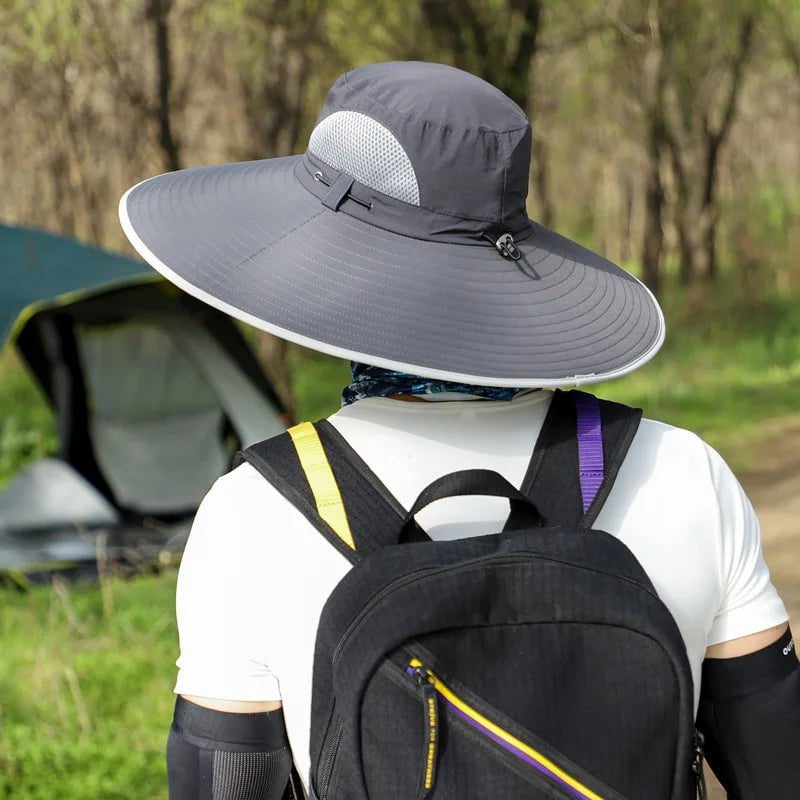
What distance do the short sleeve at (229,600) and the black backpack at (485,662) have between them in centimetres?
5

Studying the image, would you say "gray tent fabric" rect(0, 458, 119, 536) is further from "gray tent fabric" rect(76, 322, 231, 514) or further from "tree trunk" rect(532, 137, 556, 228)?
A: "tree trunk" rect(532, 137, 556, 228)

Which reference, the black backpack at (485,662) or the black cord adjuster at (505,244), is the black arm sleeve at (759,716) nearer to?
the black backpack at (485,662)

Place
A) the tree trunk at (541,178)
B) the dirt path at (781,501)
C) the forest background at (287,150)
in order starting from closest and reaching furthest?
the forest background at (287,150), the dirt path at (781,501), the tree trunk at (541,178)

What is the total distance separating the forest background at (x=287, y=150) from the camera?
4.41 metres

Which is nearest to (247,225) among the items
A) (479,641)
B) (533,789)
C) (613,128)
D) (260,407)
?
(479,641)

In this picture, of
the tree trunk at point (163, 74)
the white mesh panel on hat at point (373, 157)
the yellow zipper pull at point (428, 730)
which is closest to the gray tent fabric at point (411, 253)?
the white mesh panel on hat at point (373, 157)

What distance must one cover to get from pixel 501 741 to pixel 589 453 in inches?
12.3

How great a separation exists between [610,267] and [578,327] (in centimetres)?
19

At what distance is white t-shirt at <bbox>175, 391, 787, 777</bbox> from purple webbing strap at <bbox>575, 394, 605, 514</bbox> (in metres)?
0.03

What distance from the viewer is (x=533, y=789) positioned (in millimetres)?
1196

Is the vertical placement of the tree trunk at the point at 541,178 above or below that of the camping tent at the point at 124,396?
below

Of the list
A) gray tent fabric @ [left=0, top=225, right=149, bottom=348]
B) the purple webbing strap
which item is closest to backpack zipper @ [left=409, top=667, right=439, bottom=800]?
the purple webbing strap

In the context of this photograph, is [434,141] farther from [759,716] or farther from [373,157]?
[759,716]

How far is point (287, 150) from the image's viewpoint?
9281 mm
